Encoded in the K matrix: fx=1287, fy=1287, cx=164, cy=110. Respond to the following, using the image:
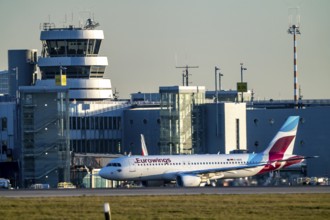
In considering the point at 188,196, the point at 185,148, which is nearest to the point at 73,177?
the point at 185,148

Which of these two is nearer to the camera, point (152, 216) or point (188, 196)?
point (152, 216)

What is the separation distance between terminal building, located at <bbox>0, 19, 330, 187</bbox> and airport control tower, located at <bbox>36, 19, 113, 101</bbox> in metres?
0.13

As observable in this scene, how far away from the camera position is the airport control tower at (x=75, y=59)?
165250mm

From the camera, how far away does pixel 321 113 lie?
142500 millimetres

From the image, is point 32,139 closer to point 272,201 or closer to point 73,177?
point 73,177

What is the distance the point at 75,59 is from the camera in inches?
6521

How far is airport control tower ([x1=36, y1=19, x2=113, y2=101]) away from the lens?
165250mm

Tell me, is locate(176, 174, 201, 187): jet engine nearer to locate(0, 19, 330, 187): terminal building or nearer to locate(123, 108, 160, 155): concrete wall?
locate(0, 19, 330, 187): terminal building

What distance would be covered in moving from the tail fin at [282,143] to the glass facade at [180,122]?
810 inches

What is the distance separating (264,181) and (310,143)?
2262cm

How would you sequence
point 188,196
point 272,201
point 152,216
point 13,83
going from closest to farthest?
point 152,216
point 272,201
point 188,196
point 13,83

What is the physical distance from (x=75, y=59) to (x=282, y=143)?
51395mm

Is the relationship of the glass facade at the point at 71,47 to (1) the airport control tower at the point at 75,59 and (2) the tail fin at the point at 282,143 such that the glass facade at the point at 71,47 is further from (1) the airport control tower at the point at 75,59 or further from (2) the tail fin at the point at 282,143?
(2) the tail fin at the point at 282,143

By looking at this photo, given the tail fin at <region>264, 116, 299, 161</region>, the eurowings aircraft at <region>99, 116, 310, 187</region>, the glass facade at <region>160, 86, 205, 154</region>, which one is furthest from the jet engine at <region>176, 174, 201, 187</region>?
the glass facade at <region>160, 86, 205, 154</region>
